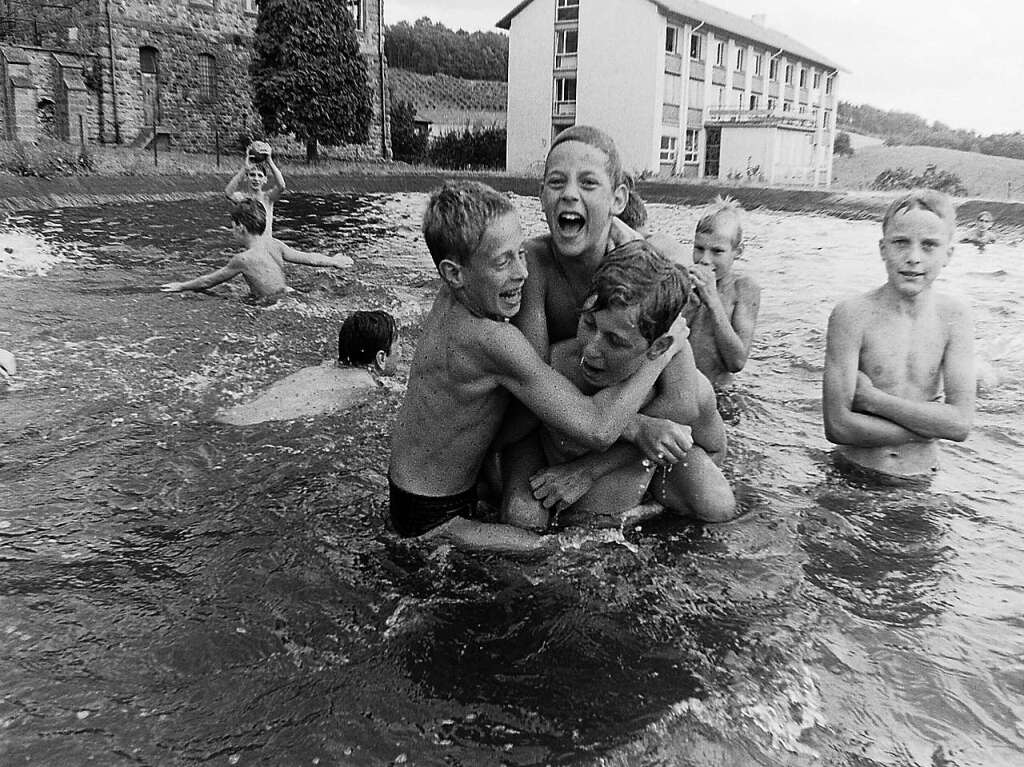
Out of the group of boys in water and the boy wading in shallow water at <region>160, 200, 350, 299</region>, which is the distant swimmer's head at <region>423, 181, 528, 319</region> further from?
the boy wading in shallow water at <region>160, 200, 350, 299</region>

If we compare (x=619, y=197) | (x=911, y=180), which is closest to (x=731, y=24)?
(x=911, y=180)

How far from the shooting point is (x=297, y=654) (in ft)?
10.1

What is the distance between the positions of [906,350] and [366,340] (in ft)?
11.5

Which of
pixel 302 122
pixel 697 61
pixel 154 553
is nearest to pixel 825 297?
pixel 154 553

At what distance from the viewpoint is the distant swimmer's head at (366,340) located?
20.4ft

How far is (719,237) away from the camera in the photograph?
18.8ft

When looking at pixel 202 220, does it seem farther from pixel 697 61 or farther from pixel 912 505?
pixel 697 61

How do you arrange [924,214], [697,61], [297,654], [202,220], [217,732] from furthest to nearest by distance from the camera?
[697,61] → [202,220] → [924,214] → [297,654] → [217,732]

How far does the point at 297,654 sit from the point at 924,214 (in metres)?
3.45

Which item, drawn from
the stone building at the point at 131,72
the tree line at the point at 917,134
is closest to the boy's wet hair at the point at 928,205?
the stone building at the point at 131,72

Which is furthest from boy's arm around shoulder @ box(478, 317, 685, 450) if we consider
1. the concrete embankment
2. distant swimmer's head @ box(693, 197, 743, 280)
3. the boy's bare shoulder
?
the concrete embankment

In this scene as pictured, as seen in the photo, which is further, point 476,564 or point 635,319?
point 476,564

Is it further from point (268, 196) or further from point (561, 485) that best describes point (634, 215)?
point (268, 196)

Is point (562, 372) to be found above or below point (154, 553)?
above
